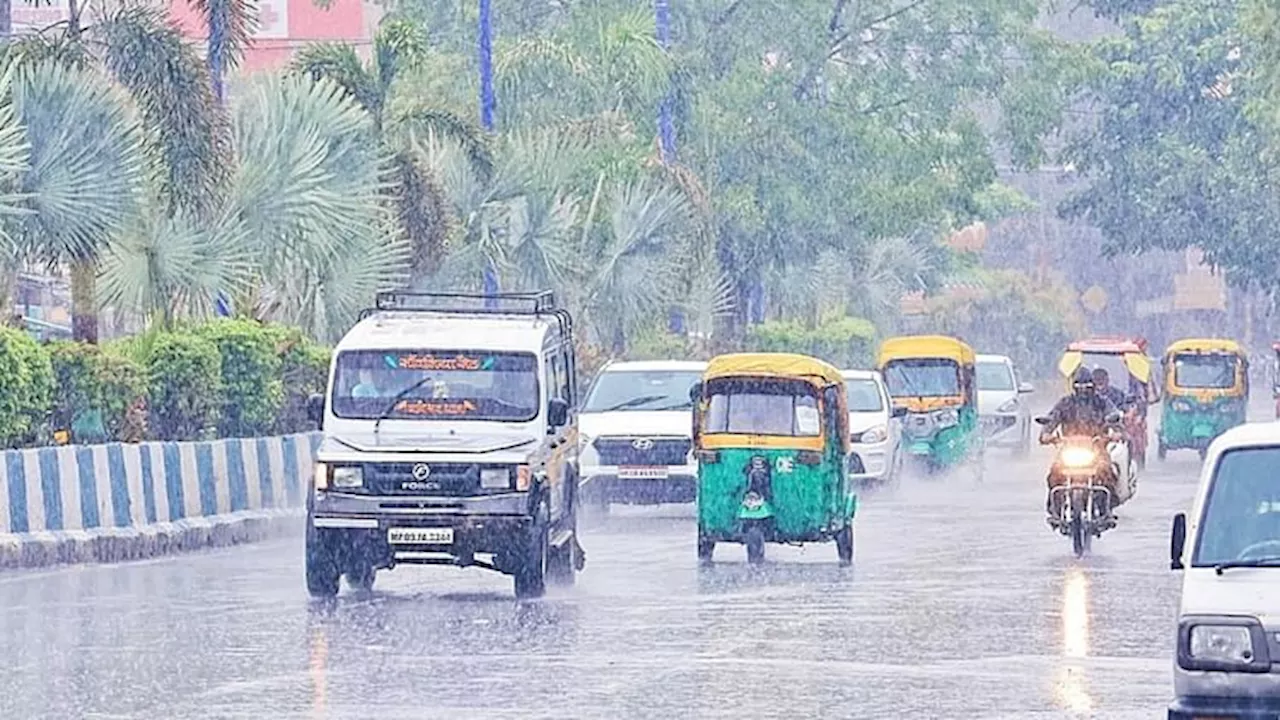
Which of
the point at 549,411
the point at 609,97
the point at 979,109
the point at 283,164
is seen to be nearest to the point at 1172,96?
the point at 979,109

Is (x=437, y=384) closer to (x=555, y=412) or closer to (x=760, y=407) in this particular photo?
(x=555, y=412)

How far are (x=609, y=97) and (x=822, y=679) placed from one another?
131 ft

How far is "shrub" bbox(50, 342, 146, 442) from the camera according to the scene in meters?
30.6

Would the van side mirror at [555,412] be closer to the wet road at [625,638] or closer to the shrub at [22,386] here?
the wet road at [625,638]

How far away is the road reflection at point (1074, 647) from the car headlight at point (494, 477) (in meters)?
3.91

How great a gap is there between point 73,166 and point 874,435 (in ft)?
41.7

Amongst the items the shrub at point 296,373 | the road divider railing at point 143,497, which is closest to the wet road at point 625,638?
the road divider railing at point 143,497

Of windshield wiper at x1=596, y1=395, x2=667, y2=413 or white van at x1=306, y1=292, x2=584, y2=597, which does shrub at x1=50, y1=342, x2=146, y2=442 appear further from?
white van at x1=306, y1=292, x2=584, y2=597

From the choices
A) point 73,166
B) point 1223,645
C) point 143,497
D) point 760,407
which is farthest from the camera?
point 73,166

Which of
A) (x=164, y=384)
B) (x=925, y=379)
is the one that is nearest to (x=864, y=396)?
(x=925, y=379)

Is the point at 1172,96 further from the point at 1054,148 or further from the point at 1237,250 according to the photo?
the point at 1054,148

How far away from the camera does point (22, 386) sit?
2847cm

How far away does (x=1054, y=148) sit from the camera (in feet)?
382

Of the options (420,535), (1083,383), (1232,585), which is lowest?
(420,535)
